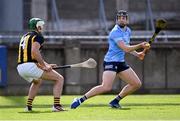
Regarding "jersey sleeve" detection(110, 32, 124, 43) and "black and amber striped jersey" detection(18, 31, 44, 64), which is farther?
"jersey sleeve" detection(110, 32, 124, 43)

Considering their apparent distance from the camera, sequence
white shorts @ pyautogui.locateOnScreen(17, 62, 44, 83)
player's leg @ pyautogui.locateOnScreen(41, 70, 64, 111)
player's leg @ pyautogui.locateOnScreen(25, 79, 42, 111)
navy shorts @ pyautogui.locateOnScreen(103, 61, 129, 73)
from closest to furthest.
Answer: white shorts @ pyautogui.locateOnScreen(17, 62, 44, 83)
player's leg @ pyautogui.locateOnScreen(41, 70, 64, 111)
player's leg @ pyautogui.locateOnScreen(25, 79, 42, 111)
navy shorts @ pyautogui.locateOnScreen(103, 61, 129, 73)

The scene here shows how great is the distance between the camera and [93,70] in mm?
23906

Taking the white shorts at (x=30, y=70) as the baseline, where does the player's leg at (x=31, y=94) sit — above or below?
below

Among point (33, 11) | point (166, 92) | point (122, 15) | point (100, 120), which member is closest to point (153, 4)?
point (33, 11)

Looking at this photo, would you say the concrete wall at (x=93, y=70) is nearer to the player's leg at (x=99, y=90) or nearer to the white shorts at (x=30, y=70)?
the player's leg at (x=99, y=90)

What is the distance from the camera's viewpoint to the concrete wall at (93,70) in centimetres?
2352

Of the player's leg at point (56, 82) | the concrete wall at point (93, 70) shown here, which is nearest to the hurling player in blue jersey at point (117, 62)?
the player's leg at point (56, 82)

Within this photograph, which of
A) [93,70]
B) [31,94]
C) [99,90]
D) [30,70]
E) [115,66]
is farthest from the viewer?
[93,70]

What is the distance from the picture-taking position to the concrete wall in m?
23.5

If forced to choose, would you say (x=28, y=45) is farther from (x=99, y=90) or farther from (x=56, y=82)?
(x=99, y=90)

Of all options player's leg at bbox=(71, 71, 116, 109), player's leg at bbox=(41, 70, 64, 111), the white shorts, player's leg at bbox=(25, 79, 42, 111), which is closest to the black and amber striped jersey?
the white shorts

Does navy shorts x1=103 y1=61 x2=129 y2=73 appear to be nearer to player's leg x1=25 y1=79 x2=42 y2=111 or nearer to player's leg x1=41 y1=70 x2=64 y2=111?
player's leg x1=41 y1=70 x2=64 y2=111

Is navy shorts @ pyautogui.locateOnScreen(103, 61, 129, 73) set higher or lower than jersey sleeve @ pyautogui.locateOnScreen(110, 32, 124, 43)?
lower

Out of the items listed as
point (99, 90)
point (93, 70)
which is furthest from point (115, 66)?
point (93, 70)
